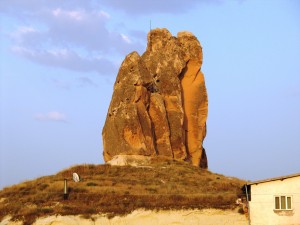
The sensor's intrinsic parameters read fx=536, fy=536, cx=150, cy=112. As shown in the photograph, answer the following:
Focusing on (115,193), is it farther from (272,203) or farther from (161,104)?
(161,104)

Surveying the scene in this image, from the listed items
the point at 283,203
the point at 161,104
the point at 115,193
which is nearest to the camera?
the point at 283,203

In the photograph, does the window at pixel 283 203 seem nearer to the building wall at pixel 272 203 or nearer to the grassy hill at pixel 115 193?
the building wall at pixel 272 203

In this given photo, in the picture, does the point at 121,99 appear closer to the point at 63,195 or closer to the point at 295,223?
the point at 63,195

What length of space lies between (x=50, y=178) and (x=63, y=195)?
8.33 m

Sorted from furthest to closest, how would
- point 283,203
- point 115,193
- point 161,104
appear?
Answer: point 161,104, point 115,193, point 283,203

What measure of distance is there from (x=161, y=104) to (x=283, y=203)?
2727 centimetres

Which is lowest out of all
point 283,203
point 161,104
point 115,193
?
point 283,203

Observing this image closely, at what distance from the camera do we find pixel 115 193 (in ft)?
112

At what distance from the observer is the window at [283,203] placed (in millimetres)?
29453

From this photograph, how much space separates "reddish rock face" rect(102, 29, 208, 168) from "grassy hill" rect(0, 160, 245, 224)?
712 centimetres

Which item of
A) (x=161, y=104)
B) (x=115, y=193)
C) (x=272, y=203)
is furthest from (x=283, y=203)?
(x=161, y=104)

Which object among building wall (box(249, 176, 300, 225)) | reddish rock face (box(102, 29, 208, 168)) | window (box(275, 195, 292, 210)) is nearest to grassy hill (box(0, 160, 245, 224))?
building wall (box(249, 176, 300, 225))

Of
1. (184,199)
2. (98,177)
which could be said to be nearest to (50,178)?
(98,177)

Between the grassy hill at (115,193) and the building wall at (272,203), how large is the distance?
2448 millimetres
